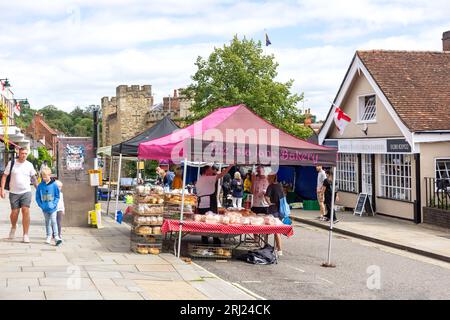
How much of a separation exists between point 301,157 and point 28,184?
17.5 feet

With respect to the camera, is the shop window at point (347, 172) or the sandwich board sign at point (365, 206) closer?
the sandwich board sign at point (365, 206)

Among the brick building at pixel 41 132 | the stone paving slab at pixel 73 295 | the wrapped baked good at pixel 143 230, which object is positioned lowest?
the stone paving slab at pixel 73 295

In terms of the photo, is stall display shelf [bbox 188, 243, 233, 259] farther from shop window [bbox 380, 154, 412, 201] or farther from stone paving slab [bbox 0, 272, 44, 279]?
shop window [bbox 380, 154, 412, 201]

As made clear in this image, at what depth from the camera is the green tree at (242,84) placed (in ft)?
133

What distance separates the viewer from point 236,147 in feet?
39.8

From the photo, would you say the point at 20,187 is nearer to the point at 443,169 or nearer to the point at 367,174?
the point at 443,169

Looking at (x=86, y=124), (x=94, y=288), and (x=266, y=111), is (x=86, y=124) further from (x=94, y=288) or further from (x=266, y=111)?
(x=94, y=288)

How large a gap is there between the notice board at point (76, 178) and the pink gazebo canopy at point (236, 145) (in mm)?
4154

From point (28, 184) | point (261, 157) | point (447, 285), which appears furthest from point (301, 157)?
point (28, 184)

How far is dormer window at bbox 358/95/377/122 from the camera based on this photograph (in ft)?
77.5

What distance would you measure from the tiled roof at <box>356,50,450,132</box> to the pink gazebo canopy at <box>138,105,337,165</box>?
8747 millimetres

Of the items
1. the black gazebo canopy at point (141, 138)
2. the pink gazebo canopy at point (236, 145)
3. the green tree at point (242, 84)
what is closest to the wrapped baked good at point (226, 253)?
the pink gazebo canopy at point (236, 145)

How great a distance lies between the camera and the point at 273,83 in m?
41.6

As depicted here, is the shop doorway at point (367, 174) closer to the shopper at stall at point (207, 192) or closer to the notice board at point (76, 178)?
the shopper at stall at point (207, 192)
